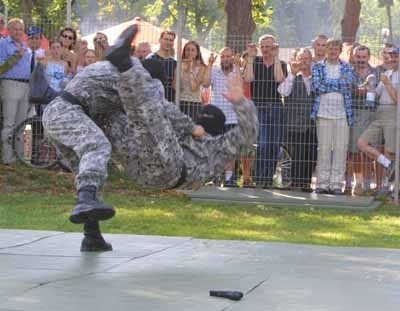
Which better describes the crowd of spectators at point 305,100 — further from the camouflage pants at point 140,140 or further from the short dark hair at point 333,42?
the camouflage pants at point 140,140

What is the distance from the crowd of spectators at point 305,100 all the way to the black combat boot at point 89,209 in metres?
5.66

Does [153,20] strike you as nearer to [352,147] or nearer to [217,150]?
[352,147]

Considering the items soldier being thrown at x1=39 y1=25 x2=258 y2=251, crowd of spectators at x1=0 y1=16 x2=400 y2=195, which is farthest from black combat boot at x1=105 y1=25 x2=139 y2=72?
crowd of spectators at x1=0 y1=16 x2=400 y2=195

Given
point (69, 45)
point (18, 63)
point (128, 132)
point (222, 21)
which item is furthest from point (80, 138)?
point (222, 21)

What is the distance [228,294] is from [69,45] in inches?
340

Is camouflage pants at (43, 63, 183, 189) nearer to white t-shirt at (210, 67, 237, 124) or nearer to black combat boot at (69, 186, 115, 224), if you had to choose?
black combat boot at (69, 186, 115, 224)

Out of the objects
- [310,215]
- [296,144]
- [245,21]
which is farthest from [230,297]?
[245,21]

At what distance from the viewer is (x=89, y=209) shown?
7.19 meters

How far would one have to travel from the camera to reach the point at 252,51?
13.5 m

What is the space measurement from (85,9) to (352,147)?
15.5 feet

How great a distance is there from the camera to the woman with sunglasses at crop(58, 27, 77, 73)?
555 inches

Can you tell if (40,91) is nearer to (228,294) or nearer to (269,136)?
(228,294)

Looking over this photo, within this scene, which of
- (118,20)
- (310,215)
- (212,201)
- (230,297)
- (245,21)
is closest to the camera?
(230,297)

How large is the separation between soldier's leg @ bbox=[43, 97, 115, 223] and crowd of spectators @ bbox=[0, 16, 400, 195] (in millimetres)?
5349
